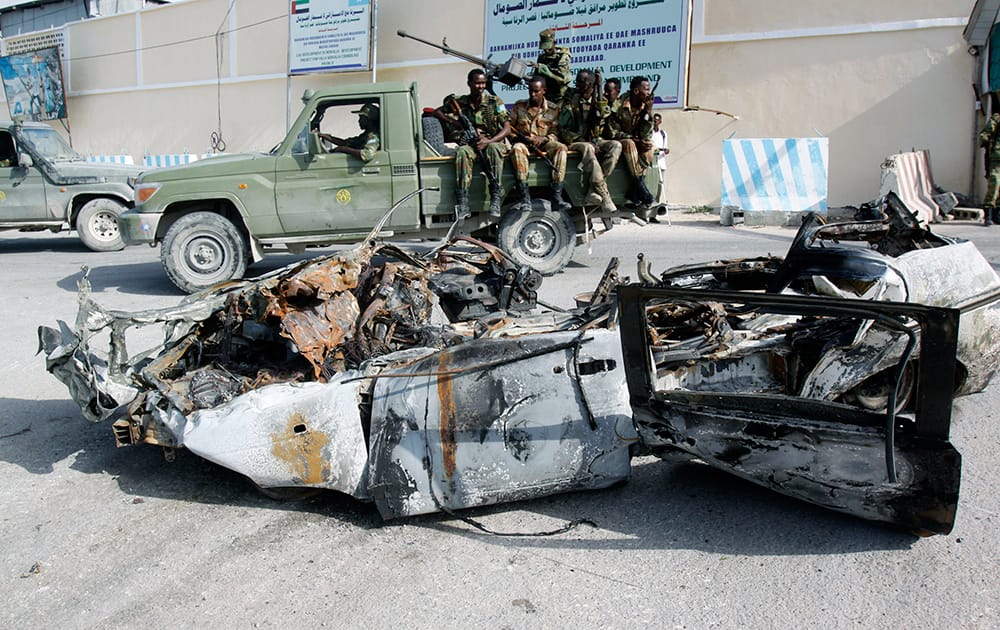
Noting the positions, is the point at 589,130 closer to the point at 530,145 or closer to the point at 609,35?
the point at 530,145

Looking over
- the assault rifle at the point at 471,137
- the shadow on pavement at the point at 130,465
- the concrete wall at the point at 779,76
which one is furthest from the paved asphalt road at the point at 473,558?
the concrete wall at the point at 779,76

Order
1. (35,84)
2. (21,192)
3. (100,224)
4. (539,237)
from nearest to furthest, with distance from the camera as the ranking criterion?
(539,237)
(21,192)
(100,224)
(35,84)

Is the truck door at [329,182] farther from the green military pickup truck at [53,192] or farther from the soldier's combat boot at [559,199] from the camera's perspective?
the green military pickup truck at [53,192]

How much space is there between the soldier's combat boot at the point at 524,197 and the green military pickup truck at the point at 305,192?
0.12 meters

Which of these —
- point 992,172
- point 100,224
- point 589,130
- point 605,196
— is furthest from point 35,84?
point 992,172

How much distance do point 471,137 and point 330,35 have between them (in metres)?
12.9

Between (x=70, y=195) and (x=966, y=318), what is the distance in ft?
39.9

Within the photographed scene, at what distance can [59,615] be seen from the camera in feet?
9.51

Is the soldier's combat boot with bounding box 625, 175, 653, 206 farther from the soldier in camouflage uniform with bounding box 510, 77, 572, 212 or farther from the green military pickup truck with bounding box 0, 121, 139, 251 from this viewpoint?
the green military pickup truck with bounding box 0, 121, 139, 251

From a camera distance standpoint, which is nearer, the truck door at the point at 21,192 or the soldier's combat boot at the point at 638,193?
the soldier's combat boot at the point at 638,193

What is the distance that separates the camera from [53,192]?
1216 cm

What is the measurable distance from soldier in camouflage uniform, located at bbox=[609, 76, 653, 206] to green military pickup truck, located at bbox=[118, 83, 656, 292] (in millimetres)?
586

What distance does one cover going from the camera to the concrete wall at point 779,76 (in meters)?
14.0

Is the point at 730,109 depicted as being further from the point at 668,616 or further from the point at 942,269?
the point at 668,616
